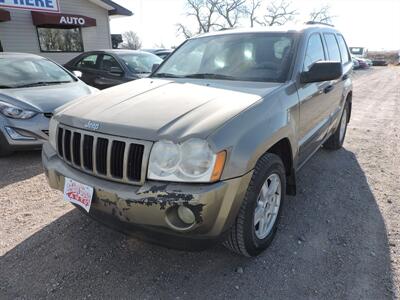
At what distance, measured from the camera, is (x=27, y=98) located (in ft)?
15.3

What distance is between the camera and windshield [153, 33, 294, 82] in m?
2.96

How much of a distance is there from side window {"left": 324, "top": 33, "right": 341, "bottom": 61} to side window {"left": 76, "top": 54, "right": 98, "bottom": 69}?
5818 millimetres

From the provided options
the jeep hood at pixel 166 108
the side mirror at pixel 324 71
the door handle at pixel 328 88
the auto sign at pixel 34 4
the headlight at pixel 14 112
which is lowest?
the headlight at pixel 14 112

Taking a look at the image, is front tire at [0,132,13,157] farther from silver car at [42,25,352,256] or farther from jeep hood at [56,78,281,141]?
jeep hood at [56,78,281,141]

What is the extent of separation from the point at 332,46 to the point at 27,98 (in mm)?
4243

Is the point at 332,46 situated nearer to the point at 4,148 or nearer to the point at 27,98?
the point at 27,98

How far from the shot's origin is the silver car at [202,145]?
194cm

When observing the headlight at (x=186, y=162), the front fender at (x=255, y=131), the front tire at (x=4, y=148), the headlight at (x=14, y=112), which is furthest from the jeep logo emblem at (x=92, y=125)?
the front tire at (x=4, y=148)

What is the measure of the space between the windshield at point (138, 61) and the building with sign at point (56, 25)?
5.97 m

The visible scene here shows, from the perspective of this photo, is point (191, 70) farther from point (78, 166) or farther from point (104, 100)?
point (78, 166)

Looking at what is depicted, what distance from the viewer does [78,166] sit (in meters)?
2.34

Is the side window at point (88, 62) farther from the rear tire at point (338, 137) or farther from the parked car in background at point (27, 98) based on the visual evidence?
the rear tire at point (338, 137)

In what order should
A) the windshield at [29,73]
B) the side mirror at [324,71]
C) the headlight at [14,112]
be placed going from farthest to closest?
the windshield at [29,73] → the headlight at [14,112] → the side mirror at [324,71]

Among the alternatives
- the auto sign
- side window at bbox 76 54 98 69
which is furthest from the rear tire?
the auto sign
